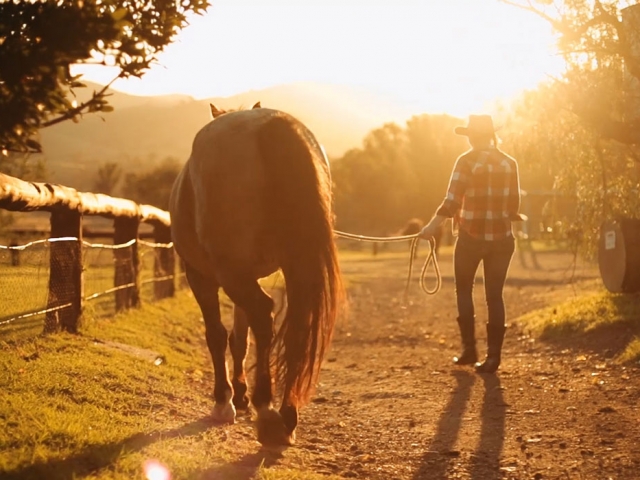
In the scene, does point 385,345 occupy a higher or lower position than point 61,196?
lower

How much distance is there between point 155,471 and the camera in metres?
3.80

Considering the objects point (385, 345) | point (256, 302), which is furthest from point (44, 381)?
point (385, 345)

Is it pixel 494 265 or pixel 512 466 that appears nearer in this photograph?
pixel 512 466

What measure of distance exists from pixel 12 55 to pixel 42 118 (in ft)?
1.47

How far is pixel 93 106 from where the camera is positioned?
475cm

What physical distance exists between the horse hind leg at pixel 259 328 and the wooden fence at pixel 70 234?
212cm

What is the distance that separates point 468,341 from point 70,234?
3970 mm

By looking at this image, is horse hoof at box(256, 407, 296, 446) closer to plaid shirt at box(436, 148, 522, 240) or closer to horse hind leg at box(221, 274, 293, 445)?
horse hind leg at box(221, 274, 293, 445)

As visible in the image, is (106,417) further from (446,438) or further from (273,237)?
(446,438)

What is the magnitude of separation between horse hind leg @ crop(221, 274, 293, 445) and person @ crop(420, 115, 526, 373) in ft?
8.36

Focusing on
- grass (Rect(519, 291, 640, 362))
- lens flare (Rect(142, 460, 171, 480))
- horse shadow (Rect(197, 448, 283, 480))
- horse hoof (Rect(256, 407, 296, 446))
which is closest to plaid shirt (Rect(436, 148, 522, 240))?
grass (Rect(519, 291, 640, 362))

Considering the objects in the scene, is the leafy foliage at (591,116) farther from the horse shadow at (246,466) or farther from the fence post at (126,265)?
the horse shadow at (246,466)

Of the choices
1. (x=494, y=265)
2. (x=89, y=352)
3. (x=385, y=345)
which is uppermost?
(x=494, y=265)

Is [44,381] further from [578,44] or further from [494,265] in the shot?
[578,44]
